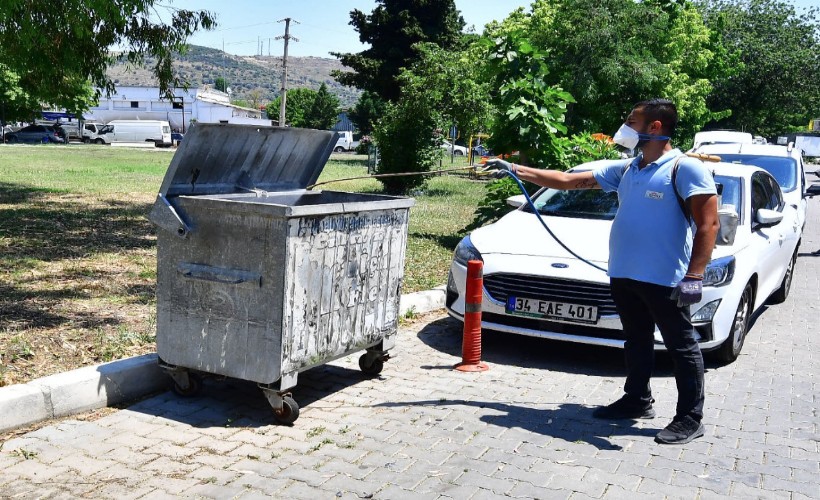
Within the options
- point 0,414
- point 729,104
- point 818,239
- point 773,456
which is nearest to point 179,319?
point 0,414

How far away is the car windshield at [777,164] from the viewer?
40.1 ft

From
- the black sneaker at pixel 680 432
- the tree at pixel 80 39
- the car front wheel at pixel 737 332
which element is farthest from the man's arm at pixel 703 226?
the tree at pixel 80 39

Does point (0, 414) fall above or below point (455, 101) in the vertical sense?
below

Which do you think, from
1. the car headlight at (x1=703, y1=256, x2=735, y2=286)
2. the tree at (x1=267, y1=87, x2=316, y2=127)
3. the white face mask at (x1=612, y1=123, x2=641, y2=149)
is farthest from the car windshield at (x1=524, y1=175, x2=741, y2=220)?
the tree at (x1=267, y1=87, x2=316, y2=127)

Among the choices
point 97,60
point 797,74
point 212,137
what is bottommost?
point 212,137

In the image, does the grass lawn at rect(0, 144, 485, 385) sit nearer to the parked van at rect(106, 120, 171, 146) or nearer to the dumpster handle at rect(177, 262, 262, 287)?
the dumpster handle at rect(177, 262, 262, 287)

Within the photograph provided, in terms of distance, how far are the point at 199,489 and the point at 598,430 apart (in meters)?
2.38

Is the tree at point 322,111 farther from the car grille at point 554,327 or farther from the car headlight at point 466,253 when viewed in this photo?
the car grille at point 554,327

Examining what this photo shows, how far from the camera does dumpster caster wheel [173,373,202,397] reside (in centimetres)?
515

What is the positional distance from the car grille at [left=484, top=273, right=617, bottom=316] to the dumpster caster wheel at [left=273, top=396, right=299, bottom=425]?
224 centimetres

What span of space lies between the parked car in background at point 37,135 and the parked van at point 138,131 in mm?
4289

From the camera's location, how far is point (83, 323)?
242 inches

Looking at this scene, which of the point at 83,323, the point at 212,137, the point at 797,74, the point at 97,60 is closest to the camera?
the point at 212,137

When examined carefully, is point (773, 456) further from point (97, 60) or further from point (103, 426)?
point (97, 60)
